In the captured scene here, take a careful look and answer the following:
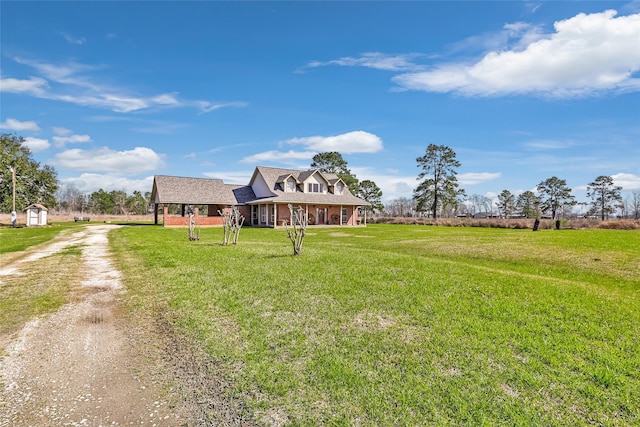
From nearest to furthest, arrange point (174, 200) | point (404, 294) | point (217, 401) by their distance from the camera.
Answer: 1. point (217, 401)
2. point (404, 294)
3. point (174, 200)

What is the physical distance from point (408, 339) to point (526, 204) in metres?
85.1

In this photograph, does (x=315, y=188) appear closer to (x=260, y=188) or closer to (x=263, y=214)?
(x=260, y=188)

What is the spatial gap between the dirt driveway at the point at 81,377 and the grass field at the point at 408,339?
745mm

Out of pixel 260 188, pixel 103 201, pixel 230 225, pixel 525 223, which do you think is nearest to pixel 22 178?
pixel 260 188

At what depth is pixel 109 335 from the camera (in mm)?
5480

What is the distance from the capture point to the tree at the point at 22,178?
132 feet

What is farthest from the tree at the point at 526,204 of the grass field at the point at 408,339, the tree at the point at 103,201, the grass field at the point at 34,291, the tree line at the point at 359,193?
the tree at the point at 103,201

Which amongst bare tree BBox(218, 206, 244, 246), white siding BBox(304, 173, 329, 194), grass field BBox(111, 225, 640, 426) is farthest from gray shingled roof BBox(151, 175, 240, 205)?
grass field BBox(111, 225, 640, 426)

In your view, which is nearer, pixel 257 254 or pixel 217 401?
pixel 217 401

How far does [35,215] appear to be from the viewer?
38031 mm

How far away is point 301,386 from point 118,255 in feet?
39.5

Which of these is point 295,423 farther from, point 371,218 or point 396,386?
point 371,218

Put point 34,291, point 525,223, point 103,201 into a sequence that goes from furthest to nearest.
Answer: point 103,201, point 525,223, point 34,291

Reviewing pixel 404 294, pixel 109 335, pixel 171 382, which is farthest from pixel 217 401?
pixel 404 294
